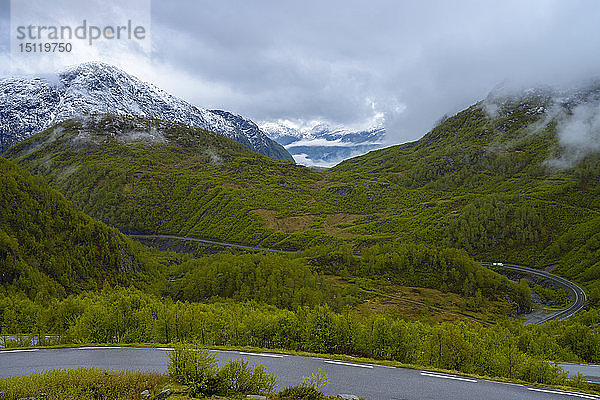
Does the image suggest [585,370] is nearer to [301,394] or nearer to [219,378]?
[301,394]

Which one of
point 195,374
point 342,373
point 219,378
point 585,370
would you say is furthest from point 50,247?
point 585,370

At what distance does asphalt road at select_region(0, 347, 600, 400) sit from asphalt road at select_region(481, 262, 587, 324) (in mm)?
125137

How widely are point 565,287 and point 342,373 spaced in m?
185

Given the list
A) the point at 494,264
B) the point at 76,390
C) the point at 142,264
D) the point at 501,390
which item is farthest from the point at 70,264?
the point at 494,264

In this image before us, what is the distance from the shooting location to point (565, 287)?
530 feet

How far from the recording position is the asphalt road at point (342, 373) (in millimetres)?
21014

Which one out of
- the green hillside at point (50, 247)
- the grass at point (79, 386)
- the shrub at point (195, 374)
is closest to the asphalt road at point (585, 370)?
the shrub at point (195, 374)

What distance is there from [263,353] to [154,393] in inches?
535

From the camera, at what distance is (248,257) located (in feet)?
384

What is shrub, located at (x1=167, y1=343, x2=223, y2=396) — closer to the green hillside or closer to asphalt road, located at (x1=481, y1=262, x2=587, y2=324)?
the green hillside

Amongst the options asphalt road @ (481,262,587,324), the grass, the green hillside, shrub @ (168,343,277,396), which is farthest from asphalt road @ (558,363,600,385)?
the green hillside

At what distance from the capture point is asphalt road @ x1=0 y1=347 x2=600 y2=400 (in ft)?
68.9

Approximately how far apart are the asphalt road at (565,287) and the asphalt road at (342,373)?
125137mm

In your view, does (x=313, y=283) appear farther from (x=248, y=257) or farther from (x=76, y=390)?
(x=76, y=390)
